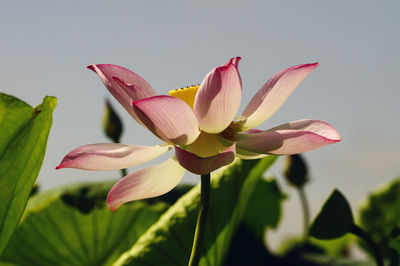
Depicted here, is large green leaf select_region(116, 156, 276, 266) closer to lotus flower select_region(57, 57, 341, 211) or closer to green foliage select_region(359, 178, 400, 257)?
lotus flower select_region(57, 57, 341, 211)

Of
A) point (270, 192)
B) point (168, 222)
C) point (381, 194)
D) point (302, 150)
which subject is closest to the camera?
point (302, 150)

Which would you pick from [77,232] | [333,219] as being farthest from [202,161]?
[77,232]

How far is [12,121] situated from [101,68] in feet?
0.48

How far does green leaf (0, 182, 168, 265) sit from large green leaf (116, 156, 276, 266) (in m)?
0.36

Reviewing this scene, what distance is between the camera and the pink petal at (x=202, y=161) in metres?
0.59

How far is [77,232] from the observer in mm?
1314

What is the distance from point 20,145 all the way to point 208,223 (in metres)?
0.42

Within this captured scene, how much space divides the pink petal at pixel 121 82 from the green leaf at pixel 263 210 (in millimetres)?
1060

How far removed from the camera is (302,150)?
2.04 ft

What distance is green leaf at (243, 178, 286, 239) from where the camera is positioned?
1.73 meters

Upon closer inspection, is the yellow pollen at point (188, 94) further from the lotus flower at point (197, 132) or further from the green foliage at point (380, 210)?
the green foliage at point (380, 210)

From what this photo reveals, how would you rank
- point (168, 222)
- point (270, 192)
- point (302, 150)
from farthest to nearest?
point (270, 192)
point (168, 222)
point (302, 150)

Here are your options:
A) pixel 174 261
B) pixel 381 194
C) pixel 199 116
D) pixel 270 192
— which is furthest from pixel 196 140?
pixel 381 194

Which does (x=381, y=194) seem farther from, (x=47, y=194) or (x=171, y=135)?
(x=171, y=135)
